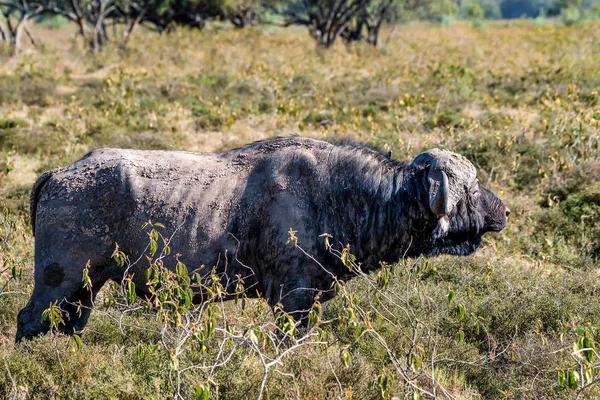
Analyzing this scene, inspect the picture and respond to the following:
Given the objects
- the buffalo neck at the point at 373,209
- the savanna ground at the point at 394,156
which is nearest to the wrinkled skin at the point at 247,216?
the buffalo neck at the point at 373,209

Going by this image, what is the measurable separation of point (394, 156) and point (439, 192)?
5.78 meters

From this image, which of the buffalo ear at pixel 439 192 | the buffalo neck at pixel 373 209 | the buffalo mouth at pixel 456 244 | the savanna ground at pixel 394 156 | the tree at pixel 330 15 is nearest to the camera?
the savanna ground at pixel 394 156

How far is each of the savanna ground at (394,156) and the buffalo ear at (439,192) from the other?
47 centimetres

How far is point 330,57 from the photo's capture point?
874 inches

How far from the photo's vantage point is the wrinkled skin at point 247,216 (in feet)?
16.2

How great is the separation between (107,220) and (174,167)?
2.04 ft

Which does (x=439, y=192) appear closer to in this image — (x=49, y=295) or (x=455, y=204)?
(x=455, y=204)

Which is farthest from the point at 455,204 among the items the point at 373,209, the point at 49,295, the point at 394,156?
the point at 394,156

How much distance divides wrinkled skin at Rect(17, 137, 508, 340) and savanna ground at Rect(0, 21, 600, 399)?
31 cm

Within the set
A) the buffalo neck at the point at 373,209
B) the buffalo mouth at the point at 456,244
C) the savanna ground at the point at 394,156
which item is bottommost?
the savanna ground at the point at 394,156

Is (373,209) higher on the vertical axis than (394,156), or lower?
higher

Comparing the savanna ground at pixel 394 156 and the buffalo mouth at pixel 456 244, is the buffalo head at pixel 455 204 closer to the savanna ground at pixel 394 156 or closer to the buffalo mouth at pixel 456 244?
the buffalo mouth at pixel 456 244

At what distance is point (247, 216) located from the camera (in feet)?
16.5

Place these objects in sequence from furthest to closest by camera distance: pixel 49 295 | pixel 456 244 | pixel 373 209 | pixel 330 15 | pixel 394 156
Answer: pixel 330 15 → pixel 394 156 → pixel 456 244 → pixel 373 209 → pixel 49 295
